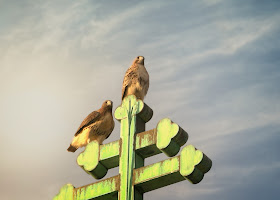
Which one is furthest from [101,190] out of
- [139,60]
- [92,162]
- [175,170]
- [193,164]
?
[139,60]

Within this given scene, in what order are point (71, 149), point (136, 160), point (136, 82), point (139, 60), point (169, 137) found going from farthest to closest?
point (139, 60)
point (71, 149)
point (136, 82)
point (136, 160)
point (169, 137)

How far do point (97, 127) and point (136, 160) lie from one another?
2488 mm

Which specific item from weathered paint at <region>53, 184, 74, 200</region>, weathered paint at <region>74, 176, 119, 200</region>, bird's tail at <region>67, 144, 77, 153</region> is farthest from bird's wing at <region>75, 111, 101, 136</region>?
weathered paint at <region>74, 176, 119, 200</region>

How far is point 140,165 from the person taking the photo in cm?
749

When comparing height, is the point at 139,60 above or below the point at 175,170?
above

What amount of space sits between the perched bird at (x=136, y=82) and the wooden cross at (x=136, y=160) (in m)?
2.87

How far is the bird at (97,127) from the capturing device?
31.8 feet

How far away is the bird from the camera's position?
970cm

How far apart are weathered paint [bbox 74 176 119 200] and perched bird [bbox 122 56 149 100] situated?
3205 millimetres

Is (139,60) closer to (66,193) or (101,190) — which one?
(66,193)

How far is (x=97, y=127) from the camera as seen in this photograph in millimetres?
9859

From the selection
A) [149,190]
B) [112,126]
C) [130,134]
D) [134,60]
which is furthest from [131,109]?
[134,60]

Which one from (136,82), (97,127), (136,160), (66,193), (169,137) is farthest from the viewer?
(136,82)

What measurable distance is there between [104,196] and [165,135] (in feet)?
2.67
